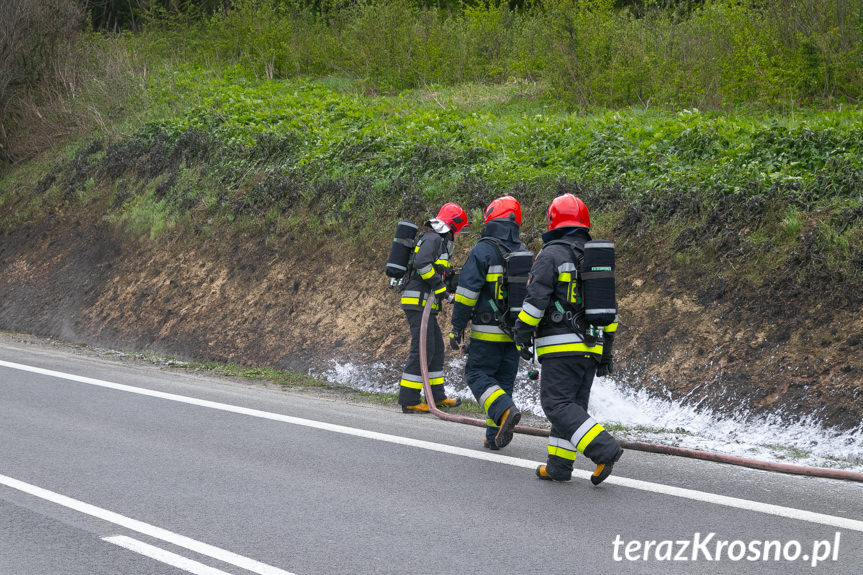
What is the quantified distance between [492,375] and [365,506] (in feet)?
7.26

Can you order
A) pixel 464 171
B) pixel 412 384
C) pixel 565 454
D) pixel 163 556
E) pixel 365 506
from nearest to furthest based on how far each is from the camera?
pixel 163 556
pixel 365 506
pixel 565 454
pixel 412 384
pixel 464 171

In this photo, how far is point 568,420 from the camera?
5.99 meters

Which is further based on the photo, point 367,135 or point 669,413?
point 367,135

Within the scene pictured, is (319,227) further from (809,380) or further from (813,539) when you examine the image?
(813,539)

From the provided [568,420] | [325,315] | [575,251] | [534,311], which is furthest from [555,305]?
[325,315]

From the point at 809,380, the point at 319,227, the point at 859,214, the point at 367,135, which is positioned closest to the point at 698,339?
the point at 809,380

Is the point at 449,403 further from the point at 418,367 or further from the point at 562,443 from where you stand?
the point at 562,443

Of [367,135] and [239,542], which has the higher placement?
[367,135]

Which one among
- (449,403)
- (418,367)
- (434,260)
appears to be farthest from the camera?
(449,403)

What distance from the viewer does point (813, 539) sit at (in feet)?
15.7

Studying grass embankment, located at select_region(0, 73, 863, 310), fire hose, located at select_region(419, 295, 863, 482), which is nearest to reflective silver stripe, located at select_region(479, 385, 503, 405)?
fire hose, located at select_region(419, 295, 863, 482)

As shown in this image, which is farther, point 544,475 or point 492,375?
point 492,375

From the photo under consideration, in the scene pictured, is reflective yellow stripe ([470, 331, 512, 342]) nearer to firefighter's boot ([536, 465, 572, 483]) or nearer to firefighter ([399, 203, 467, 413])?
firefighter's boot ([536, 465, 572, 483])

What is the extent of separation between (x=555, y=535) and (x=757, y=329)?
14.6ft
